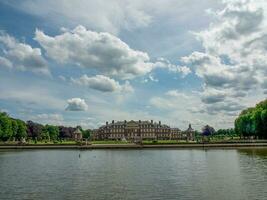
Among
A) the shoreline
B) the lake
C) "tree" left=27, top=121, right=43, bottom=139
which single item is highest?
"tree" left=27, top=121, right=43, bottom=139

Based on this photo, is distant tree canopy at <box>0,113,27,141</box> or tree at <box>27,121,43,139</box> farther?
tree at <box>27,121,43,139</box>

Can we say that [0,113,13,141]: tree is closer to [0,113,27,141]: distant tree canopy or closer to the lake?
[0,113,27,141]: distant tree canopy

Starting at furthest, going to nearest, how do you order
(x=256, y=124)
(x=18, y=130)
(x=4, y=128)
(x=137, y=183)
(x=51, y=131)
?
(x=51, y=131) → (x=18, y=130) → (x=4, y=128) → (x=256, y=124) → (x=137, y=183)

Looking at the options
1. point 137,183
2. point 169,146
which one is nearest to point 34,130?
point 169,146

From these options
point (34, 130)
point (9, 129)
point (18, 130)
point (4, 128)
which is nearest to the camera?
point (4, 128)

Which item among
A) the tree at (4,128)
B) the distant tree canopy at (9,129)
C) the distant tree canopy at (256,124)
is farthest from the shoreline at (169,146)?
the distant tree canopy at (9,129)

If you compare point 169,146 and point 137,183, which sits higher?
point 169,146

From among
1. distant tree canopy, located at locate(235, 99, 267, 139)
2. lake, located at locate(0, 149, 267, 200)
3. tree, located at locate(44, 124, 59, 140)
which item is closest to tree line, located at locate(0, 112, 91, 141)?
tree, located at locate(44, 124, 59, 140)

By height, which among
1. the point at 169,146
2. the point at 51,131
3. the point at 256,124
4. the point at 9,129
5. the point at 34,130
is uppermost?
the point at 51,131

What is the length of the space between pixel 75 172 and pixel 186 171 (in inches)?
426

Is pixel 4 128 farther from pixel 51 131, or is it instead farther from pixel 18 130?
pixel 51 131

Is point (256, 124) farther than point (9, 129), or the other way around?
point (9, 129)

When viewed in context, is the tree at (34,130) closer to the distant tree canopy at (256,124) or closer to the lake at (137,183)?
the distant tree canopy at (256,124)

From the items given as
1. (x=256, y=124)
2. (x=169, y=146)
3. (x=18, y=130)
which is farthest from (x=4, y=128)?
(x=256, y=124)
